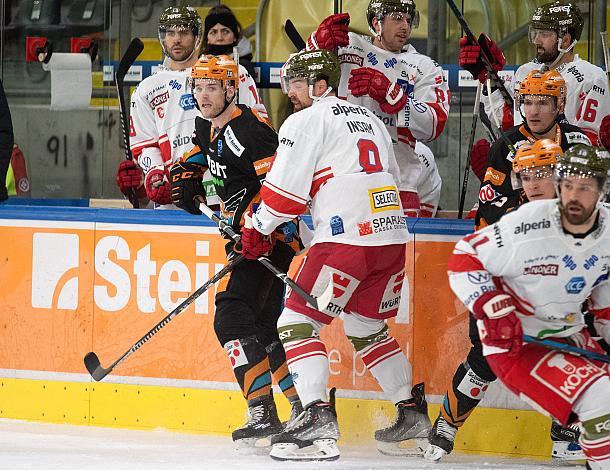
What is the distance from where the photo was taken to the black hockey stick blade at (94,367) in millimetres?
5215

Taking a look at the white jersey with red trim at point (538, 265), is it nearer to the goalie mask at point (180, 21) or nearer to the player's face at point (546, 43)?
the player's face at point (546, 43)

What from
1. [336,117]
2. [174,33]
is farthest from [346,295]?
[174,33]

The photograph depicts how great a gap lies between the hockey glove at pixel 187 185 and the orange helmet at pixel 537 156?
120cm

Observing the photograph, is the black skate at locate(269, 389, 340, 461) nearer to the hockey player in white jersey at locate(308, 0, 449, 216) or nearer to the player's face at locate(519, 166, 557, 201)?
the player's face at locate(519, 166, 557, 201)

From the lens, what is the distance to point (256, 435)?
4.81 metres

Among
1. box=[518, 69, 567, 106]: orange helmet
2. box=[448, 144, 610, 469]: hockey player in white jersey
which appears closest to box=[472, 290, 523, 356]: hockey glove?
box=[448, 144, 610, 469]: hockey player in white jersey

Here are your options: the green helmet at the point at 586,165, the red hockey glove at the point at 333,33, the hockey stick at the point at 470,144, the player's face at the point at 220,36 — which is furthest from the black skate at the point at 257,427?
the player's face at the point at 220,36

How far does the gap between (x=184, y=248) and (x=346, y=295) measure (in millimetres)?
953

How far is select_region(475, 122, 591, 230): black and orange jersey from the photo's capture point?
15.3 feet

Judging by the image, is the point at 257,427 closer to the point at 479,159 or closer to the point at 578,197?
the point at 479,159

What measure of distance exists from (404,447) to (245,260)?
0.82m

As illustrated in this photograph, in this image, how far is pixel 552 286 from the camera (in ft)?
12.8

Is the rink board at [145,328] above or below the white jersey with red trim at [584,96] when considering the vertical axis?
below

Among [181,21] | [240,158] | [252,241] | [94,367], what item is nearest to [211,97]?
[240,158]
